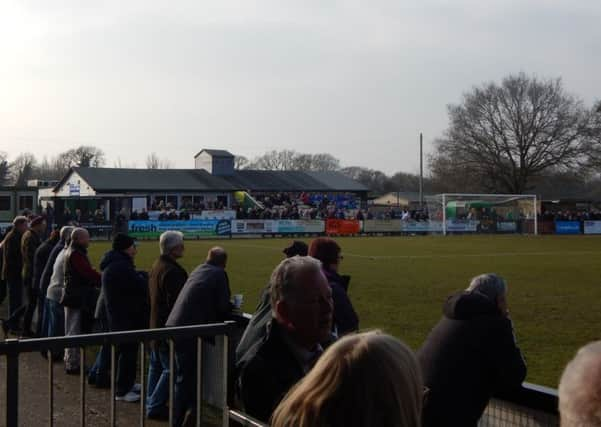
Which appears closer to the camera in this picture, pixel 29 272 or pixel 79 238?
pixel 79 238

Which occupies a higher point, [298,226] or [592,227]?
[298,226]

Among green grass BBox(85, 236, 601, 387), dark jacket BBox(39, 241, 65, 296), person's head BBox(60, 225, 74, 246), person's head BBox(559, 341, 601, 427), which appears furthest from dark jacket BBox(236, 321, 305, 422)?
dark jacket BBox(39, 241, 65, 296)

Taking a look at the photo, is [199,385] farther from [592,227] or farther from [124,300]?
[592,227]

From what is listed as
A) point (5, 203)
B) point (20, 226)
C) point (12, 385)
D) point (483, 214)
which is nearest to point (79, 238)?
point (20, 226)

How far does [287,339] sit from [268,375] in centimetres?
22

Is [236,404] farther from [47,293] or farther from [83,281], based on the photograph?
[47,293]

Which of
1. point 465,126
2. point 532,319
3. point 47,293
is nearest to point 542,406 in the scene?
point 47,293

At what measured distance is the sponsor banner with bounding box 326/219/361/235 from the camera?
49281 millimetres

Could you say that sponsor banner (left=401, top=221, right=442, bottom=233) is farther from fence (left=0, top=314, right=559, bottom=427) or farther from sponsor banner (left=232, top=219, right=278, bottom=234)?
fence (left=0, top=314, right=559, bottom=427)

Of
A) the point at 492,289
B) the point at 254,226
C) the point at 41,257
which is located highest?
the point at 492,289

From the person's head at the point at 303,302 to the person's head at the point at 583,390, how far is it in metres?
1.69

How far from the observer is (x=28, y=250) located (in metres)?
11.8

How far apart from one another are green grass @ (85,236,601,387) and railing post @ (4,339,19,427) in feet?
19.7

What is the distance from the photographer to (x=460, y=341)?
14.6 ft
